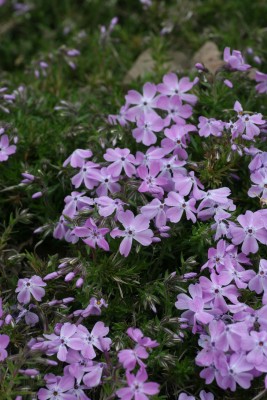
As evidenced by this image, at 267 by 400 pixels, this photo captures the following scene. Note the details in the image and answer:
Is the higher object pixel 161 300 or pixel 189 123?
pixel 189 123

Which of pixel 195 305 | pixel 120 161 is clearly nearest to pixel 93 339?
pixel 195 305

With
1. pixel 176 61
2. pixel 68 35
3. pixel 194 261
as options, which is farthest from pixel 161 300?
pixel 68 35

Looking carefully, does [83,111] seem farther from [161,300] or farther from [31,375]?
[31,375]

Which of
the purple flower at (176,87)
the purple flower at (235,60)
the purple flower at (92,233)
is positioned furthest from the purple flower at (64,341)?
the purple flower at (235,60)

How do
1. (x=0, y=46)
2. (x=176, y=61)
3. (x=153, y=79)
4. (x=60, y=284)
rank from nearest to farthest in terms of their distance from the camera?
(x=60, y=284) → (x=153, y=79) → (x=176, y=61) → (x=0, y=46)

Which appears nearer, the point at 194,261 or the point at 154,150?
the point at 194,261

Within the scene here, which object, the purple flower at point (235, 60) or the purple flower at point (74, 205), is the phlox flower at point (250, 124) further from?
the purple flower at point (74, 205)

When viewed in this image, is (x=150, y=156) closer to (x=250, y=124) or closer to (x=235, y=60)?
(x=250, y=124)

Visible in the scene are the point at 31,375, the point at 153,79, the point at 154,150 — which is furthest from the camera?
Result: the point at 153,79
